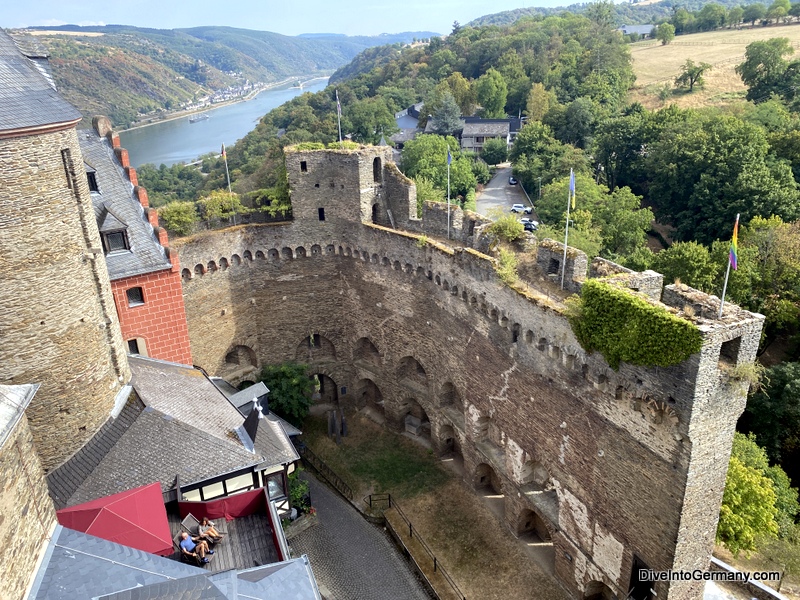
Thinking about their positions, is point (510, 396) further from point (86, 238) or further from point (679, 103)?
point (679, 103)

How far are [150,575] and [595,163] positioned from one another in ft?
180

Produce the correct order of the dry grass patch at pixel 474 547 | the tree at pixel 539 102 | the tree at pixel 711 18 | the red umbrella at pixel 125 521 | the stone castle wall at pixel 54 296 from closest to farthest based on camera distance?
the stone castle wall at pixel 54 296 → the red umbrella at pixel 125 521 → the dry grass patch at pixel 474 547 → the tree at pixel 539 102 → the tree at pixel 711 18

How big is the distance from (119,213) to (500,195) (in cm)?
4406

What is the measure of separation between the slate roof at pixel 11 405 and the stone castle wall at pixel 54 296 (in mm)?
2318

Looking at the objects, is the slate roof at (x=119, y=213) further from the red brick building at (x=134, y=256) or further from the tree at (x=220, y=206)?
the tree at (x=220, y=206)

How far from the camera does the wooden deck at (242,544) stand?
634 inches

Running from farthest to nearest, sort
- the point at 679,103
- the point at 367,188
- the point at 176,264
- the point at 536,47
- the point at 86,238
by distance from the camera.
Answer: the point at 536,47 < the point at 679,103 < the point at 367,188 < the point at 176,264 < the point at 86,238

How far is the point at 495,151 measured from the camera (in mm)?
71562

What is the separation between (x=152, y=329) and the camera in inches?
909

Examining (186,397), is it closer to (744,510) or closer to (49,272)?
(49,272)

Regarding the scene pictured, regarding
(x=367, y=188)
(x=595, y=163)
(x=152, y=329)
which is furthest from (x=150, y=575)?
(x=595, y=163)

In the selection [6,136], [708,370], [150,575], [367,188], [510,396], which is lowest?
[510,396]

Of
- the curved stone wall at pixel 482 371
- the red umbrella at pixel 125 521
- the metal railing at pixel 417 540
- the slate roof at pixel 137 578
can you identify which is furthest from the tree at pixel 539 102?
the slate roof at pixel 137 578

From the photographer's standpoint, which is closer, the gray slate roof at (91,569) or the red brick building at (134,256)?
the gray slate roof at (91,569)
